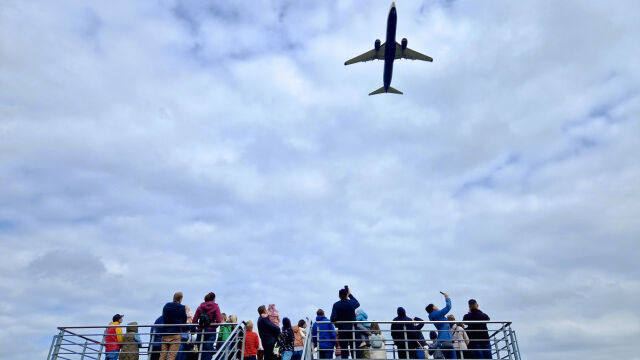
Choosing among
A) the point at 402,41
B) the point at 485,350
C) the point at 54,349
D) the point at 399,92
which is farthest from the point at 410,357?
the point at 399,92

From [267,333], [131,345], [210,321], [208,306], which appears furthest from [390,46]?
[131,345]

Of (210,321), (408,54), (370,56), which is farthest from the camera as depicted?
(370,56)

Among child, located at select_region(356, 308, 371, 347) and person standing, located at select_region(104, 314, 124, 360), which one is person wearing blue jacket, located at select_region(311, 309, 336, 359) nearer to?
child, located at select_region(356, 308, 371, 347)

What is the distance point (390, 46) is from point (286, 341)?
78.2 ft

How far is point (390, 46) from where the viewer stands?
101 ft

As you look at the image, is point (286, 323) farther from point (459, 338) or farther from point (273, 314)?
→ point (459, 338)

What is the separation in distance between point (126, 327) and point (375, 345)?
5818 mm

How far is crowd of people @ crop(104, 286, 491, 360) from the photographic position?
33.6 feet

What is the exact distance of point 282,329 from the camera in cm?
1177

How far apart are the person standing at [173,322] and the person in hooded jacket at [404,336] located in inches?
191

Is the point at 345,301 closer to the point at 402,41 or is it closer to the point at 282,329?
the point at 282,329

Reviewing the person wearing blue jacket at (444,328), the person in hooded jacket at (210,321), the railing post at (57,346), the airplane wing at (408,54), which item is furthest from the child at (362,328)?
the airplane wing at (408,54)

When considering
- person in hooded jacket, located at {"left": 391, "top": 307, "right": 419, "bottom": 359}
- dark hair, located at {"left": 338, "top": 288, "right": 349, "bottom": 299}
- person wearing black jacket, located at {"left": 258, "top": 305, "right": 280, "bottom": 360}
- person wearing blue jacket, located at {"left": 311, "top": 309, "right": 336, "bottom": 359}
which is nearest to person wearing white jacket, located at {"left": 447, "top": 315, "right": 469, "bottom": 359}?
person in hooded jacket, located at {"left": 391, "top": 307, "right": 419, "bottom": 359}

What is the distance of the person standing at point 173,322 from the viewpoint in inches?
A: 402
